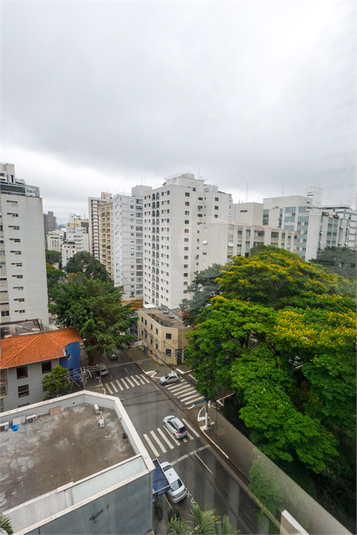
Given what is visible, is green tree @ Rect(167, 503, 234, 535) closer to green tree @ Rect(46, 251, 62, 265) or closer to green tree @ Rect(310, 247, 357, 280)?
green tree @ Rect(310, 247, 357, 280)

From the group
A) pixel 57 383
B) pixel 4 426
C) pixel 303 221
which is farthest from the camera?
pixel 303 221

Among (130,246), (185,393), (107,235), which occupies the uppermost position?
(107,235)

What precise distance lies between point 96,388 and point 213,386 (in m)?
1.72

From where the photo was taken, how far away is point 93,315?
16.3 feet

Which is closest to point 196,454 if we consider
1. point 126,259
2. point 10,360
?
point 10,360

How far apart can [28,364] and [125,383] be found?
1.38 m

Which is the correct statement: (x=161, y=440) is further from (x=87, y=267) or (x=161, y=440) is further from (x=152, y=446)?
(x=87, y=267)

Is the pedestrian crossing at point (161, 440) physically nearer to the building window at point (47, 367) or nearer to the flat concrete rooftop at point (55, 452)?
the flat concrete rooftop at point (55, 452)

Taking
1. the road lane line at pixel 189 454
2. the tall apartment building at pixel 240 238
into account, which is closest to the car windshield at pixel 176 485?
the road lane line at pixel 189 454

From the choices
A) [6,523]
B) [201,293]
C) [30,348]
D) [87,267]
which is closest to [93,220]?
[87,267]

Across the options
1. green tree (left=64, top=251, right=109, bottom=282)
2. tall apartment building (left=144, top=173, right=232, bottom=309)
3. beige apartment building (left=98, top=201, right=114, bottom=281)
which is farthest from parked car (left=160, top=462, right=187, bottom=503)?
beige apartment building (left=98, top=201, right=114, bottom=281)

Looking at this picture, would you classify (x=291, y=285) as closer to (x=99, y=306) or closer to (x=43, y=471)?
(x=43, y=471)

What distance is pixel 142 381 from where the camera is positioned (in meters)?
3.63

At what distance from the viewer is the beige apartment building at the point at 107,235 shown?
14912mm
